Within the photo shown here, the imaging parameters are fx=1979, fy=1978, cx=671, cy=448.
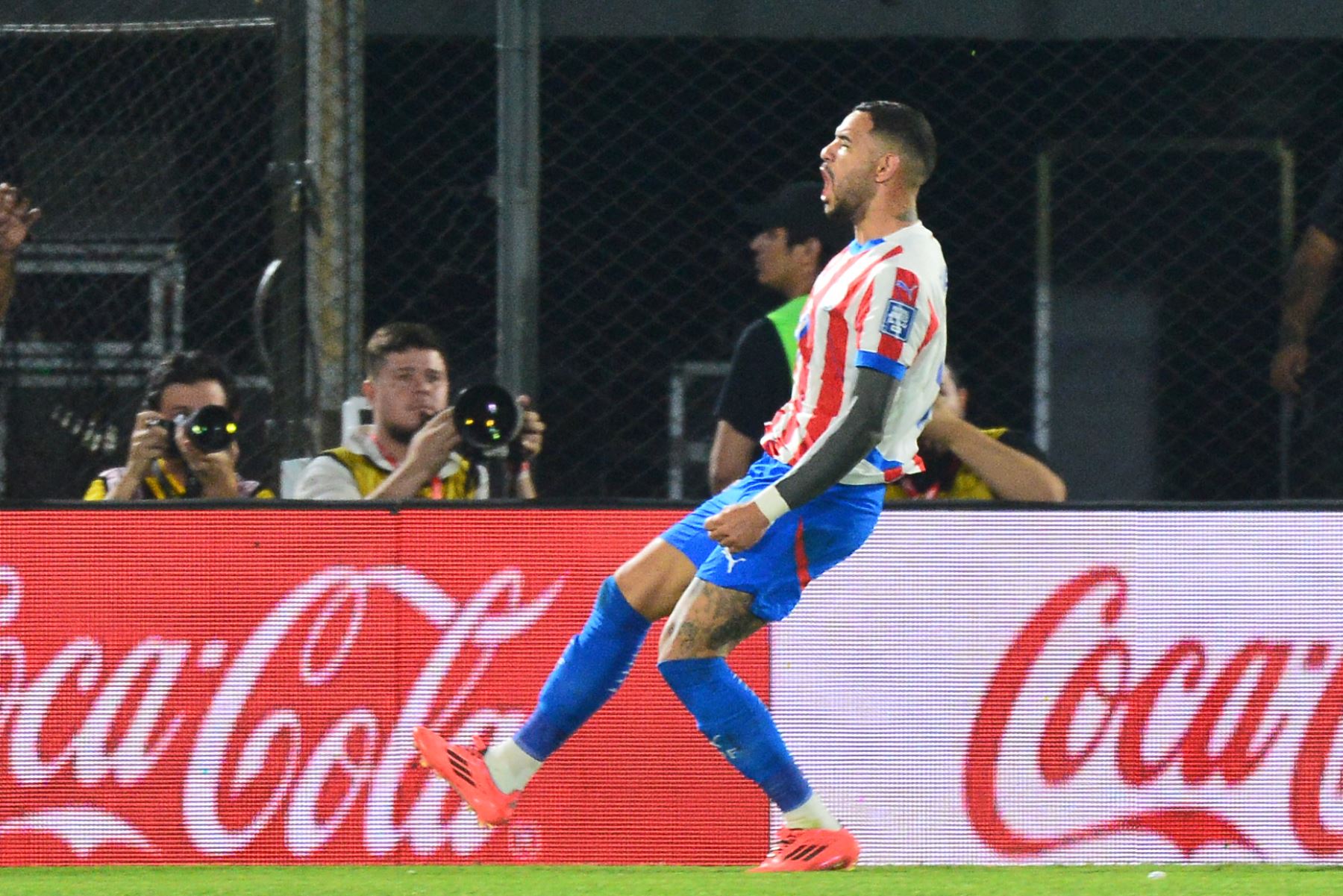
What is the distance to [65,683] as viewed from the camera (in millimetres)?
4594

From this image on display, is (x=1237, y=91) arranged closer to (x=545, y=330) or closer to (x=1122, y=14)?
(x=1122, y=14)

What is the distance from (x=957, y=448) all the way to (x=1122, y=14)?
2515 millimetres

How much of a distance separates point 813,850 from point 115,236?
3.80 meters

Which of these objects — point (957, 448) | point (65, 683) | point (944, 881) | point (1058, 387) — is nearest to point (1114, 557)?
point (957, 448)

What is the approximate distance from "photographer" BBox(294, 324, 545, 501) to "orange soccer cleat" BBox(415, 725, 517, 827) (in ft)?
2.62

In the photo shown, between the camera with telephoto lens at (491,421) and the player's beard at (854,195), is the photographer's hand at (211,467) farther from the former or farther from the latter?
the player's beard at (854,195)

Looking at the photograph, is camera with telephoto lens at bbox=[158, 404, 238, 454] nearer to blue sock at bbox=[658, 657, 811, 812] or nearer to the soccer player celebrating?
the soccer player celebrating

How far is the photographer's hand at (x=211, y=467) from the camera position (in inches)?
188

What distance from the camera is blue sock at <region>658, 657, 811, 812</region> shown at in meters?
3.89

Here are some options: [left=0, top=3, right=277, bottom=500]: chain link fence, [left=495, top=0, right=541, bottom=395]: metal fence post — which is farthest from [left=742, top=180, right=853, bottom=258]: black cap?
[left=0, top=3, right=277, bottom=500]: chain link fence

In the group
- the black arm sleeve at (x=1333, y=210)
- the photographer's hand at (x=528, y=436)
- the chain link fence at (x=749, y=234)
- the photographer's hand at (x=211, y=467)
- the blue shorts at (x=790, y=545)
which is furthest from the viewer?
the chain link fence at (x=749, y=234)

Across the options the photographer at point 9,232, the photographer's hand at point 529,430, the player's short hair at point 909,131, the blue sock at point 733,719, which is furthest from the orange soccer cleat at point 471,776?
the photographer at point 9,232

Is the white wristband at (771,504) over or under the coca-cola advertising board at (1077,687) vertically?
over

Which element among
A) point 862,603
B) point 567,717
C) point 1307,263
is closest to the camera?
point 567,717
